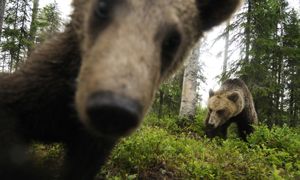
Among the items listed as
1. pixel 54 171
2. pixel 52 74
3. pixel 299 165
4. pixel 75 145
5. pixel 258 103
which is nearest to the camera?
pixel 52 74

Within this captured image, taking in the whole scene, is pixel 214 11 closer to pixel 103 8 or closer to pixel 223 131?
pixel 103 8

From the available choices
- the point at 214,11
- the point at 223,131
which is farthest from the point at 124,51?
the point at 223,131

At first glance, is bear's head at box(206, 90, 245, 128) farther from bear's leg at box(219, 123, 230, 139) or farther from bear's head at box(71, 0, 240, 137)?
bear's head at box(71, 0, 240, 137)

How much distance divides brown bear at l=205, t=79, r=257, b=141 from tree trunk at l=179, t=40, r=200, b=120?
1.92 ft

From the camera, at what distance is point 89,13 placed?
11.6ft

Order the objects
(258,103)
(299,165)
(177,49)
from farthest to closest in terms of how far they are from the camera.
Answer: (258,103) → (299,165) → (177,49)

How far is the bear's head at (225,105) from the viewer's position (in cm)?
1466

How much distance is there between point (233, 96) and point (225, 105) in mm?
399

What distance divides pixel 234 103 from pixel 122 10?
12.3 meters

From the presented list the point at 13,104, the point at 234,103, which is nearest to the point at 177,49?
the point at 13,104

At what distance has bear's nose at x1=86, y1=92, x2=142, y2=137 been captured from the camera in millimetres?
2580

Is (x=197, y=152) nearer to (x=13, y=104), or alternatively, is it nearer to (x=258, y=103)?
(x=13, y=104)

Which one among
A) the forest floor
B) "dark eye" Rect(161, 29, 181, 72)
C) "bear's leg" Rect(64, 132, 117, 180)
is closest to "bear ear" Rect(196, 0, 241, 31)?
"dark eye" Rect(161, 29, 181, 72)

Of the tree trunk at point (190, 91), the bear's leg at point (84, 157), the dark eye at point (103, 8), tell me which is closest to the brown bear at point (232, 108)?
the tree trunk at point (190, 91)
